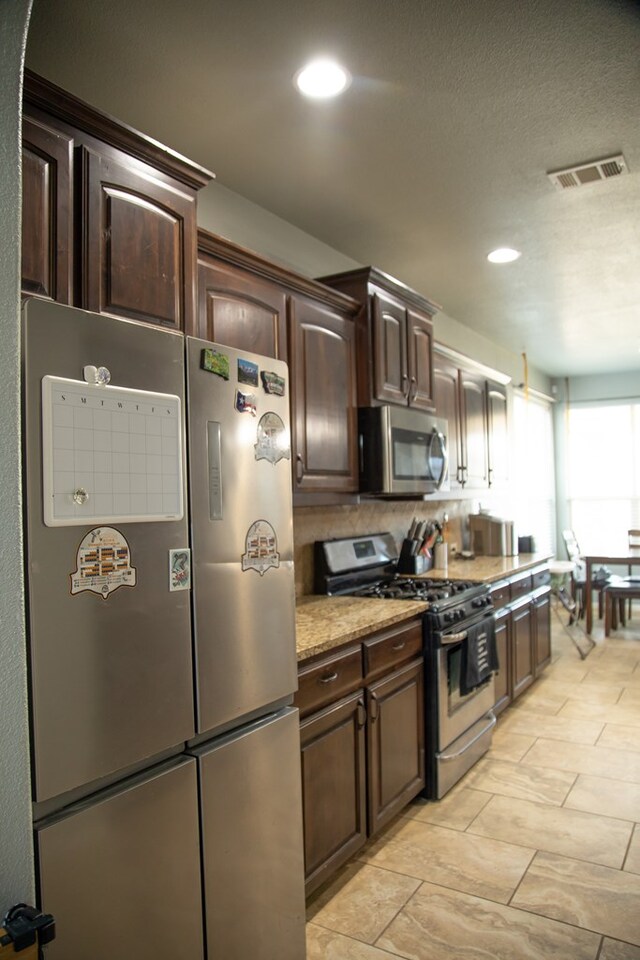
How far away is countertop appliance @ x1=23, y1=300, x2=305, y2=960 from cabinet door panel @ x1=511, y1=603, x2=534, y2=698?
2.56 metres

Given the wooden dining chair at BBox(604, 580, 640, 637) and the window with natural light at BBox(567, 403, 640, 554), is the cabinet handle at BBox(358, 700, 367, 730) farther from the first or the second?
the window with natural light at BBox(567, 403, 640, 554)

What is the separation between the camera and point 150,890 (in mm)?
1457

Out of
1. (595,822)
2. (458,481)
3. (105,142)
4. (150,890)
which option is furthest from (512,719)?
(105,142)

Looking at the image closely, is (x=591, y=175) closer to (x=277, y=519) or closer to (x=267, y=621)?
(x=277, y=519)

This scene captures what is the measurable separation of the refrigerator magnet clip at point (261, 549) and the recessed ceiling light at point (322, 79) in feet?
4.69

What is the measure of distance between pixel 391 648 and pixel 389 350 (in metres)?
1.50

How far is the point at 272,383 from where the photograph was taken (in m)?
1.92

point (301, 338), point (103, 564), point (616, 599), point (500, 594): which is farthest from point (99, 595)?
point (616, 599)

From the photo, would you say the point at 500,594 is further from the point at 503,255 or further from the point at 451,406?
the point at 503,255

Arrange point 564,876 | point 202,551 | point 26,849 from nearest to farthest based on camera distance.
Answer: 1. point 26,849
2. point 202,551
3. point 564,876

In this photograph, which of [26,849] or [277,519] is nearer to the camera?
[26,849]

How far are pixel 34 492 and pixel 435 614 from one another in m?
2.06

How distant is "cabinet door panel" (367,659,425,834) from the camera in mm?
2531

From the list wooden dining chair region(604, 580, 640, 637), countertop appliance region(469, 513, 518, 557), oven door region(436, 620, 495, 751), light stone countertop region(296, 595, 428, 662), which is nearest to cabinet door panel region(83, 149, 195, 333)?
light stone countertop region(296, 595, 428, 662)
